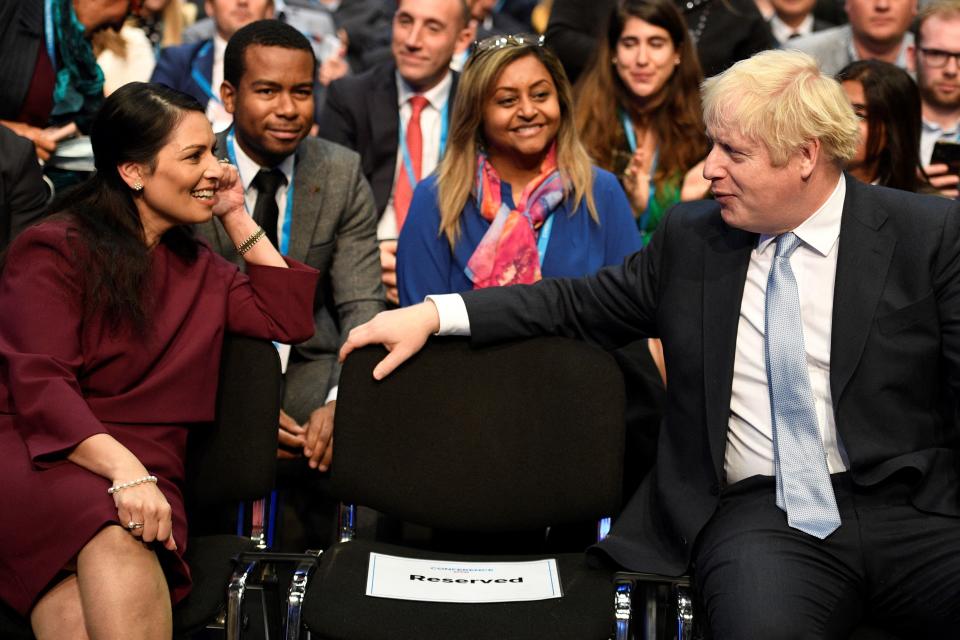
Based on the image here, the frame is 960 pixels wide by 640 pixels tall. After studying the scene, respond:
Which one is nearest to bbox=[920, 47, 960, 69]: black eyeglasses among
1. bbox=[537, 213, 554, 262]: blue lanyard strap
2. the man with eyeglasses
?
the man with eyeglasses

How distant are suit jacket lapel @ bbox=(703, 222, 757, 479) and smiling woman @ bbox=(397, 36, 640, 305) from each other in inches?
32.2

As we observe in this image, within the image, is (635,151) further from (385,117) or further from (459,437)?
(459,437)

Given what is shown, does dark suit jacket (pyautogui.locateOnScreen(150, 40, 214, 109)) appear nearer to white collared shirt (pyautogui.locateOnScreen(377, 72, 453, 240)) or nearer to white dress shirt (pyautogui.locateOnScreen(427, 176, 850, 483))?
white collared shirt (pyautogui.locateOnScreen(377, 72, 453, 240))

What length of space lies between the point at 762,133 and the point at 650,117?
78.5 inches

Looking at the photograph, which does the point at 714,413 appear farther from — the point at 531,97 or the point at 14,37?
the point at 14,37

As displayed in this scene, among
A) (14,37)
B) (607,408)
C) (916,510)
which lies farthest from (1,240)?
(916,510)

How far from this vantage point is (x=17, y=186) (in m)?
3.88

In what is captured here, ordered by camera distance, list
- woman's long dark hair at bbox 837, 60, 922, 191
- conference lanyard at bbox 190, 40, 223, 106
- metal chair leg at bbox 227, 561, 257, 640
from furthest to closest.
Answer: conference lanyard at bbox 190, 40, 223, 106 → woman's long dark hair at bbox 837, 60, 922, 191 → metal chair leg at bbox 227, 561, 257, 640

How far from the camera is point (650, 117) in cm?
479

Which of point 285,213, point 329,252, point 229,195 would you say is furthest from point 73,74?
point 229,195

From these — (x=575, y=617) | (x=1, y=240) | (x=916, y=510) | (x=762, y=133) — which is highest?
(x=762, y=133)

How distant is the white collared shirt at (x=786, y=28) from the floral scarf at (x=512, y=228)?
269 cm

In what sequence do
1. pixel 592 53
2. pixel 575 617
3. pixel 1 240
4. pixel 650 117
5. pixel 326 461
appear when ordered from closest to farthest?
pixel 575 617
pixel 326 461
pixel 1 240
pixel 650 117
pixel 592 53

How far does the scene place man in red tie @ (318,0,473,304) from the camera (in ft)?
15.8
